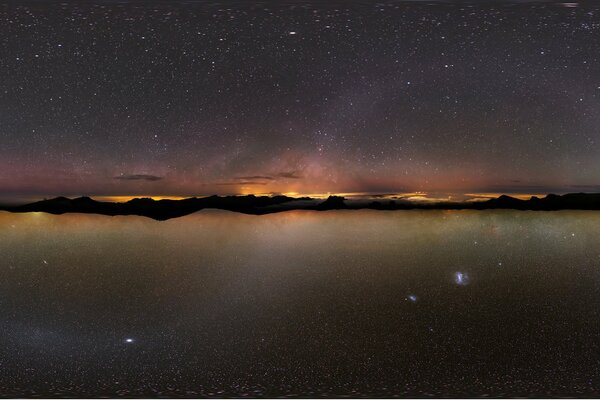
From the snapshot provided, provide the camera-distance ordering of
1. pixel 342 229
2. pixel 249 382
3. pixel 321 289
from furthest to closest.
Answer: pixel 321 289
pixel 342 229
pixel 249 382

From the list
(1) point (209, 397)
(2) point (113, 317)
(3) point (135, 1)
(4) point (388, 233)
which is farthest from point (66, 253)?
(4) point (388, 233)

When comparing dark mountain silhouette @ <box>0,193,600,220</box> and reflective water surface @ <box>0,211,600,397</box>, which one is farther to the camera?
reflective water surface @ <box>0,211,600,397</box>

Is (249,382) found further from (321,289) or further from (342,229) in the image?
(342,229)

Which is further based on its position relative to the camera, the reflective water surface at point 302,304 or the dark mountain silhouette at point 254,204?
the reflective water surface at point 302,304

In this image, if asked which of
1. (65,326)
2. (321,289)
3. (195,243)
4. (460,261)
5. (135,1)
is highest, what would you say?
(135,1)

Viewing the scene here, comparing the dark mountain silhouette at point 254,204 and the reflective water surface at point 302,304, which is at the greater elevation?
the dark mountain silhouette at point 254,204
